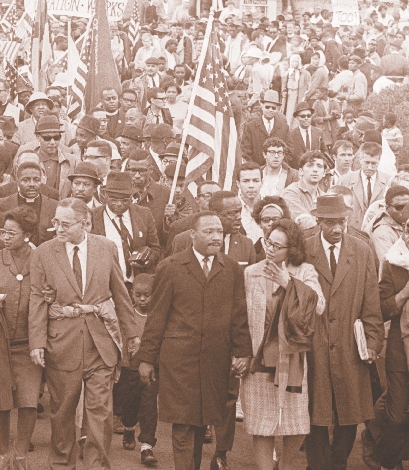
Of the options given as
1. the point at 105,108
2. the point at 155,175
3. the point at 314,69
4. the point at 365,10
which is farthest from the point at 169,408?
the point at 365,10

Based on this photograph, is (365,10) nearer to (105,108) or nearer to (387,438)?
(105,108)

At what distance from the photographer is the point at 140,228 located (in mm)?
11445

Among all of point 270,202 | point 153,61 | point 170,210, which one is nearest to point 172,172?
point 170,210

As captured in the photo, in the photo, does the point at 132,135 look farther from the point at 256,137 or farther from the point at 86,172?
the point at 86,172

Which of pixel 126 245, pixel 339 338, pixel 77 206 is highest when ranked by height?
pixel 77 206

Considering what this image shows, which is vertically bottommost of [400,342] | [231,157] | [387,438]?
[387,438]

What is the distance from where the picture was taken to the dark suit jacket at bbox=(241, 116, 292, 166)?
16406mm

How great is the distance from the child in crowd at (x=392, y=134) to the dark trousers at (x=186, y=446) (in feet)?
22.7

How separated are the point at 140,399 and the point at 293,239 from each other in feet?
7.70

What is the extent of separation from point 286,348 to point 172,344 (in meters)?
0.87

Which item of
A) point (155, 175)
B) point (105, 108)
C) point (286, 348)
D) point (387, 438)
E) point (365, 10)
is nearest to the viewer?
point (286, 348)

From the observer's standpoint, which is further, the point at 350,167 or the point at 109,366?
the point at 350,167

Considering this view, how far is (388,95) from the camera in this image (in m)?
18.9

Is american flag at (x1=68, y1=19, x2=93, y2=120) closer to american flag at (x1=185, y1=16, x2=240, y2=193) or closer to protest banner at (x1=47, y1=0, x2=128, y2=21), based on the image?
protest banner at (x1=47, y1=0, x2=128, y2=21)
